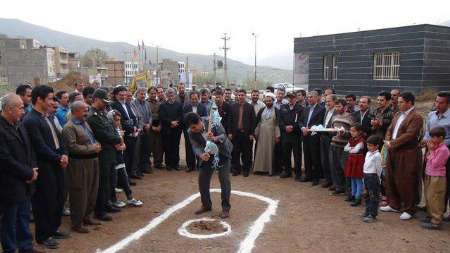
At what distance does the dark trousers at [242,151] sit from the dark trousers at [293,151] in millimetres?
891

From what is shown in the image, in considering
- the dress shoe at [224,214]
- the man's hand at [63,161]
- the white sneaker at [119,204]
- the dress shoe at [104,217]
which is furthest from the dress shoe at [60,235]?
the dress shoe at [224,214]

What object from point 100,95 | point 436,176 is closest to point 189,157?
point 100,95

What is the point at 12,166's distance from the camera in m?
4.66

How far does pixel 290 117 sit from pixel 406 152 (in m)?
3.02

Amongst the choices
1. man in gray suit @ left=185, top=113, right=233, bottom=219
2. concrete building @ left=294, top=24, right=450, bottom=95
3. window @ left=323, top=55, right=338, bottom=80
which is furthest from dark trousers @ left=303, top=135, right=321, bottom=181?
window @ left=323, top=55, right=338, bottom=80

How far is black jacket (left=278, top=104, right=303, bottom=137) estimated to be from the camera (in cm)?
925

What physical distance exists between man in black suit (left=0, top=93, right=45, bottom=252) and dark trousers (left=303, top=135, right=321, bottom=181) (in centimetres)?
568

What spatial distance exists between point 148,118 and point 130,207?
3071 mm

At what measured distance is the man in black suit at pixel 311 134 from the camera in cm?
881

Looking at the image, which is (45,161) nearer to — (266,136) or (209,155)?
(209,155)

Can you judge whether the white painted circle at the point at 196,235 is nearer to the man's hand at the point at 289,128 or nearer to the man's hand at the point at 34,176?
the man's hand at the point at 34,176

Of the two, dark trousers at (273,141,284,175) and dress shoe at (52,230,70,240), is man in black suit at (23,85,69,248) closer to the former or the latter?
dress shoe at (52,230,70,240)

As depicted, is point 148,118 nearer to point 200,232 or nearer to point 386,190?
point 200,232

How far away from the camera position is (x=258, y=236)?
598 centimetres
